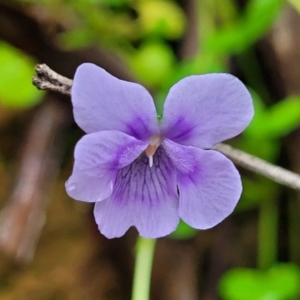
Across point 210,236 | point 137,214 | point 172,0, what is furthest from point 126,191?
point 172,0

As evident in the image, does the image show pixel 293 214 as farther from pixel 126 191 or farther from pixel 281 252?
pixel 126 191

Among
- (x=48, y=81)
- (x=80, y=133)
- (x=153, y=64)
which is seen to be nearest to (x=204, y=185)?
(x=48, y=81)

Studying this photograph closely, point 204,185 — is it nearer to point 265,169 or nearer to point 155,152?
point 155,152

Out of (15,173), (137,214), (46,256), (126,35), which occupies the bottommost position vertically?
(46,256)

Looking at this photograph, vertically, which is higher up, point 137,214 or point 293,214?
point 137,214

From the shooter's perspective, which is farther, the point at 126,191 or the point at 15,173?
the point at 15,173

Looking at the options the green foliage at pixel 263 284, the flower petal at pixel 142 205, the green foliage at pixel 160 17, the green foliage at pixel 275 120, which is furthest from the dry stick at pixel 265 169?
the green foliage at pixel 160 17

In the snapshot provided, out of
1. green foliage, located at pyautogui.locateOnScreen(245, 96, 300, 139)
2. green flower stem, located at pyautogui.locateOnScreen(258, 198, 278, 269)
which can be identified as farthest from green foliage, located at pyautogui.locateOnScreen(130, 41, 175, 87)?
green flower stem, located at pyautogui.locateOnScreen(258, 198, 278, 269)
